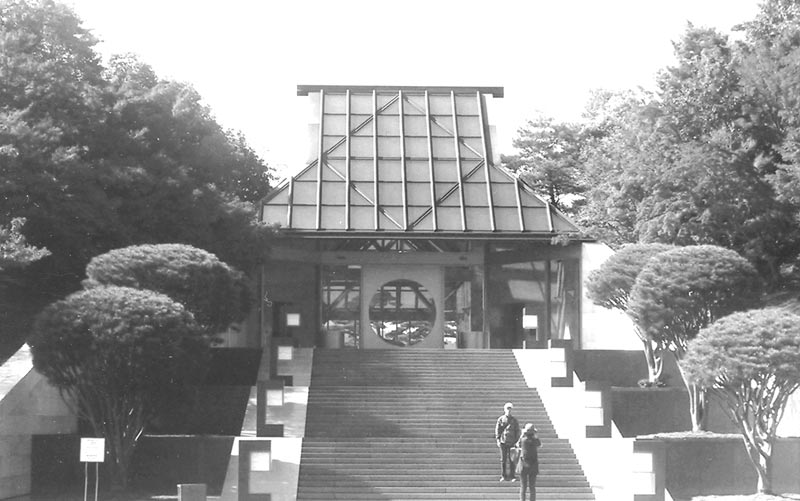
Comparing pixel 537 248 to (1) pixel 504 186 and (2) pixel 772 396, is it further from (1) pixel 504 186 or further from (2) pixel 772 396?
(2) pixel 772 396

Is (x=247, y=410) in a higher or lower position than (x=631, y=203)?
lower

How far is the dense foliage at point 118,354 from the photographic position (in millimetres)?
22141

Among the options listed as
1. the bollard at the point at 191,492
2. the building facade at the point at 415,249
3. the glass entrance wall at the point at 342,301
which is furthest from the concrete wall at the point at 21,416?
the glass entrance wall at the point at 342,301

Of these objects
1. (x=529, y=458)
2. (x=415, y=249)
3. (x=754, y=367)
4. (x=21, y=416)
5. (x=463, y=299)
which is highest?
(x=415, y=249)

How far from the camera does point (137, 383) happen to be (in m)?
22.6

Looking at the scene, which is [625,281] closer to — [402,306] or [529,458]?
[529,458]

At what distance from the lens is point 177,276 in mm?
25078

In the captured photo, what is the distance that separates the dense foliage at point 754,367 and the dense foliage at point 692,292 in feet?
11.1

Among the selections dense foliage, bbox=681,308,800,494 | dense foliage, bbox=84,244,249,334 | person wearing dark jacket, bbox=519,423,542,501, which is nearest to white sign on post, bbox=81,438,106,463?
dense foliage, bbox=84,244,249,334

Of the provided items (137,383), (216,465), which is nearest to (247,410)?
(216,465)

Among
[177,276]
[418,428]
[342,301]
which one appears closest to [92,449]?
[177,276]

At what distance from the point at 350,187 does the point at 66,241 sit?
12524mm

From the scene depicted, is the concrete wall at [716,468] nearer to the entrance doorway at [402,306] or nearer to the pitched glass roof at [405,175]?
the pitched glass roof at [405,175]

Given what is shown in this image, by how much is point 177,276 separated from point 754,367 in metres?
12.0
